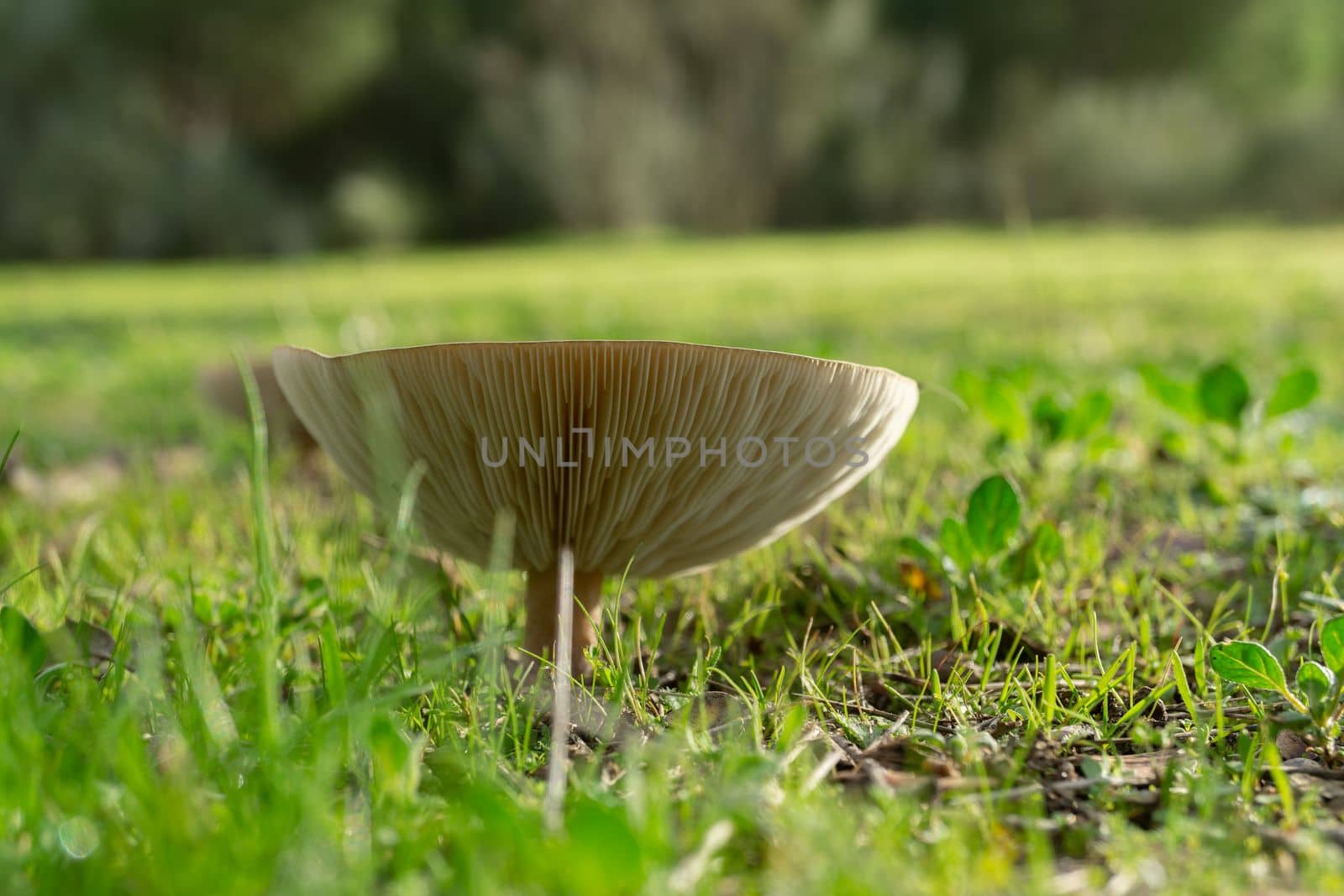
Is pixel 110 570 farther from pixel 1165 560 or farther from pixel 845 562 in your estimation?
pixel 1165 560

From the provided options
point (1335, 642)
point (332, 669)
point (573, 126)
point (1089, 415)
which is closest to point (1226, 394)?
point (1089, 415)

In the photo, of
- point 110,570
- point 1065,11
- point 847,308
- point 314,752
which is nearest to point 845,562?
point 314,752

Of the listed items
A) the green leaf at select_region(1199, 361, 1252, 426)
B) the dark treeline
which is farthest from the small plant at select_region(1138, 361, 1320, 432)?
the dark treeline

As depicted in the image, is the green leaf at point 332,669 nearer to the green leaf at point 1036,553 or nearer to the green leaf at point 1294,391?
the green leaf at point 1036,553

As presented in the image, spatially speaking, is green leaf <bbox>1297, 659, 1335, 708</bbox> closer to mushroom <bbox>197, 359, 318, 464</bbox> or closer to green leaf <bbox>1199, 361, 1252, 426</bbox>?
green leaf <bbox>1199, 361, 1252, 426</bbox>

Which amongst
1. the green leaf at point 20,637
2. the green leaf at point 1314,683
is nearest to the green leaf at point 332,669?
the green leaf at point 20,637

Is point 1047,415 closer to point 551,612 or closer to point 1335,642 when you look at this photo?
point 1335,642
